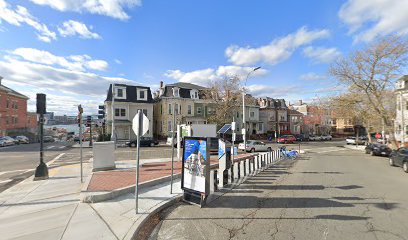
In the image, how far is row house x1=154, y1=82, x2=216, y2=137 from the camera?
4294cm

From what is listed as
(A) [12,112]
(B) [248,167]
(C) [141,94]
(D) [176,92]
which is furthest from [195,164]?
(A) [12,112]

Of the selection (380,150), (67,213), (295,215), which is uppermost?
(67,213)

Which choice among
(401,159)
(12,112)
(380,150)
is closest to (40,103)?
(401,159)

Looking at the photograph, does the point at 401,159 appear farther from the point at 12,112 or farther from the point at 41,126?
the point at 12,112

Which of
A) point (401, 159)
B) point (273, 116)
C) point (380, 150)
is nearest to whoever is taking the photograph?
point (401, 159)

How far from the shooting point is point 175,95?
43.5 metres

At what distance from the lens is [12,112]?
47.1 metres

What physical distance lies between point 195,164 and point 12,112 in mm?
54987

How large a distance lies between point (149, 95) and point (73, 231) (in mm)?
38674

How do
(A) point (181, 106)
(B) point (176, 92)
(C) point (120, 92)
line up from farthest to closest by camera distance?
(A) point (181, 106), (B) point (176, 92), (C) point (120, 92)

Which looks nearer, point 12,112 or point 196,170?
point 196,170

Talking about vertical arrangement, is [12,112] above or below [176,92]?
below

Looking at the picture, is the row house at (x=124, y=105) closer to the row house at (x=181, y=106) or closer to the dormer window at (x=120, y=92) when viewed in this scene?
the dormer window at (x=120, y=92)

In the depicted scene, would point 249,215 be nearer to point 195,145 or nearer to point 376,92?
point 195,145
